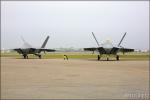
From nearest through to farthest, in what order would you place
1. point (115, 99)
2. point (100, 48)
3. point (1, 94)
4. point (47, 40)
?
point (115, 99) < point (1, 94) < point (100, 48) < point (47, 40)

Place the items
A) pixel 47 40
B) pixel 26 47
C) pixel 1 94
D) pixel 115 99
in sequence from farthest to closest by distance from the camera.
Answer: pixel 47 40 → pixel 26 47 → pixel 1 94 → pixel 115 99

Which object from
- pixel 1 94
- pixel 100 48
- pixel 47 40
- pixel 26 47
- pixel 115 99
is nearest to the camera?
pixel 115 99

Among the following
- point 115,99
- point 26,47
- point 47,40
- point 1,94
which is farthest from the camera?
point 47,40

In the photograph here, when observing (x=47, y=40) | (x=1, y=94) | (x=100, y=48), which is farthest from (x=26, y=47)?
(x=1, y=94)

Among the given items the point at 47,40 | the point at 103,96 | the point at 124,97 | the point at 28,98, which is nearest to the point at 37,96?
the point at 28,98

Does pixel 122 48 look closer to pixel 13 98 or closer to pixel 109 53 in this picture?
pixel 109 53

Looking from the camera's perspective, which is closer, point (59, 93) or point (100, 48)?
point (59, 93)

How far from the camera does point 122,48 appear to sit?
50344mm

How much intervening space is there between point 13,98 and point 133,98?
3.47 metres

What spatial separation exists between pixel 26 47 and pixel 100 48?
65.6ft

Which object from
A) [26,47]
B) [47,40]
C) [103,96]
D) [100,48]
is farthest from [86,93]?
[47,40]

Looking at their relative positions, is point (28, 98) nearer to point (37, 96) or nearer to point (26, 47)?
point (37, 96)

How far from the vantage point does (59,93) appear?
9406 millimetres

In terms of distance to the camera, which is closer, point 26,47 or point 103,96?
point 103,96
